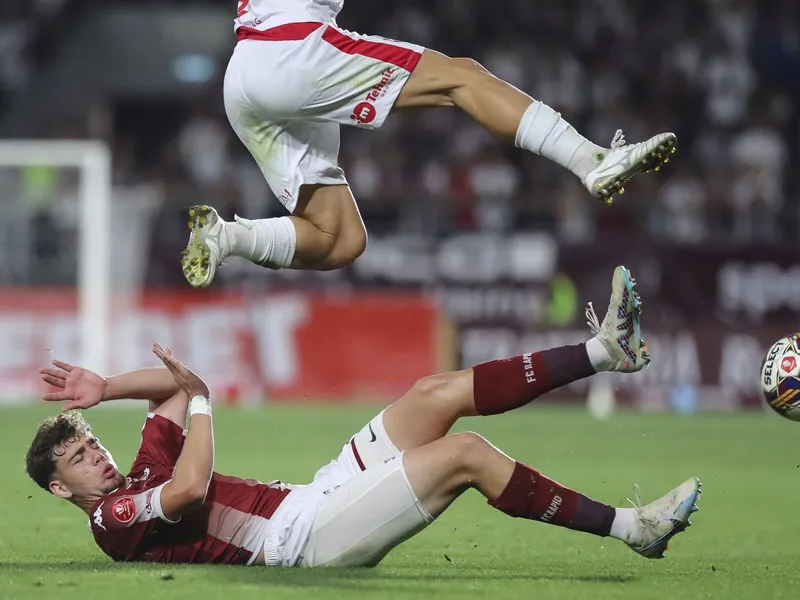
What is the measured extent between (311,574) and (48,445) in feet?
4.08

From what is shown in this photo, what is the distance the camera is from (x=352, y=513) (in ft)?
18.1

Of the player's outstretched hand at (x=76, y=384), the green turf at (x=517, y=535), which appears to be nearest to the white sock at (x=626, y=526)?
the green turf at (x=517, y=535)

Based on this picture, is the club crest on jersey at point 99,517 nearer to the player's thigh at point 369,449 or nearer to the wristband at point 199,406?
the wristband at point 199,406

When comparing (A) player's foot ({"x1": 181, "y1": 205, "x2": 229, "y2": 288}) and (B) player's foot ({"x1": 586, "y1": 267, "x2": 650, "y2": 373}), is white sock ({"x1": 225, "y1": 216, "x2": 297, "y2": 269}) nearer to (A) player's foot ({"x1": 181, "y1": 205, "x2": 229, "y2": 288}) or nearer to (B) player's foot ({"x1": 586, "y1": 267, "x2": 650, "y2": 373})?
(A) player's foot ({"x1": 181, "y1": 205, "x2": 229, "y2": 288})

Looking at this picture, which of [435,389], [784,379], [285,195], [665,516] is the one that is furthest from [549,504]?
[285,195]

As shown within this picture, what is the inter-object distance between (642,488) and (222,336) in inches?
→ 321

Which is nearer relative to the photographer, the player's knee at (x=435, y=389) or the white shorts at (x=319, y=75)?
the player's knee at (x=435, y=389)

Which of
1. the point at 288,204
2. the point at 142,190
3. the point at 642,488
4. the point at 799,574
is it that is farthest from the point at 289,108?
the point at 142,190

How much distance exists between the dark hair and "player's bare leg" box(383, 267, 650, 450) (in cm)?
132

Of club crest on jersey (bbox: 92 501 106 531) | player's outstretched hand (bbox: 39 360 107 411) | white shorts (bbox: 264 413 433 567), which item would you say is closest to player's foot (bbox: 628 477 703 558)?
white shorts (bbox: 264 413 433 567)

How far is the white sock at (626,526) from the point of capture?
A: 5617 millimetres

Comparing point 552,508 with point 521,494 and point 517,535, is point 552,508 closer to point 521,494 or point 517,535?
point 521,494

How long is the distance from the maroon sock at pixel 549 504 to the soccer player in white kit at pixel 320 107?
3.96ft

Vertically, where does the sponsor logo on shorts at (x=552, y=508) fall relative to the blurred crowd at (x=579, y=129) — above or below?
below
